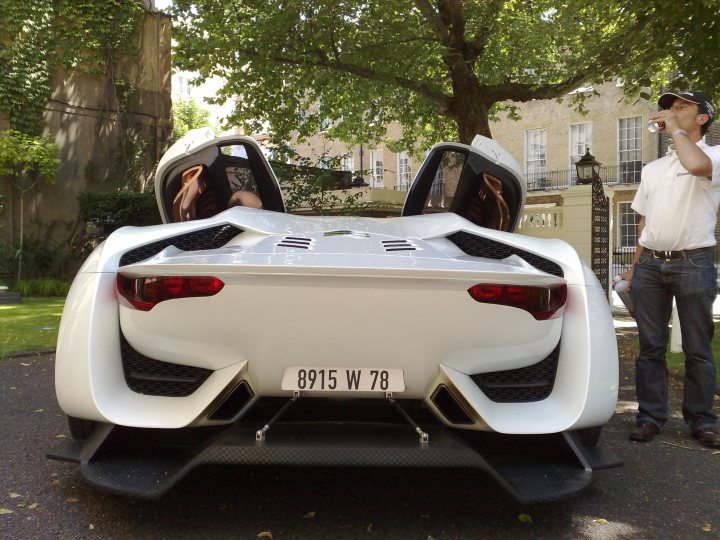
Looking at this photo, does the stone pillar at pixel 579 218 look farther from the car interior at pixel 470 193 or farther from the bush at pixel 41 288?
the bush at pixel 41 288

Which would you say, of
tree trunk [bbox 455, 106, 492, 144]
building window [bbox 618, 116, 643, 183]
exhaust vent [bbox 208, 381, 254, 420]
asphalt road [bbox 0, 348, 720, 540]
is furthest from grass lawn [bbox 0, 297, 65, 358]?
building window [bbox 618, 116, 643, 183]

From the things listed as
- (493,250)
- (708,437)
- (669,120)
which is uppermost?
(669,120)

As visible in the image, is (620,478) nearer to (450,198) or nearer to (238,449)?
(450,198)

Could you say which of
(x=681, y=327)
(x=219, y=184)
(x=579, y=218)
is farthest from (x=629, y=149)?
(x=219, y=184)

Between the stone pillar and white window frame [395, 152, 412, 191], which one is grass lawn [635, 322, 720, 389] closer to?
the stone pillar

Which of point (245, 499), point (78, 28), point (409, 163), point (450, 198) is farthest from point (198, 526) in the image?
point (409, 163)

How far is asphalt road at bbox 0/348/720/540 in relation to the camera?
2486mm

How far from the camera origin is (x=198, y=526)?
2502mm

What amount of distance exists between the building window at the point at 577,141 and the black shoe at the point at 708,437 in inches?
1066

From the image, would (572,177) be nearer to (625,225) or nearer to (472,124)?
(625,225)

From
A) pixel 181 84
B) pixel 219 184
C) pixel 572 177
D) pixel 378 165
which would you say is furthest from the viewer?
pixel 181 84

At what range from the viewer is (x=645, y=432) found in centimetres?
379

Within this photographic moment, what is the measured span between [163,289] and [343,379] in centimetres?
Result: 69

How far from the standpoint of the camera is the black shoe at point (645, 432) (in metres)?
3.79
